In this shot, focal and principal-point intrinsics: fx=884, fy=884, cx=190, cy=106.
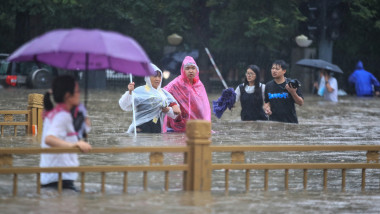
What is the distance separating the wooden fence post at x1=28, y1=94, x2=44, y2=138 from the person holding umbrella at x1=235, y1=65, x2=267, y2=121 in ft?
13.5

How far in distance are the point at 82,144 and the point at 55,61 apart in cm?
100

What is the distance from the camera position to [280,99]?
16844 mm

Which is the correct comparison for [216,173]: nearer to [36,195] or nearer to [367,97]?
[36,195]

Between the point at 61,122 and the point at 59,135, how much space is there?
0.20 m

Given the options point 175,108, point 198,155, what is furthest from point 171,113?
point 198,155

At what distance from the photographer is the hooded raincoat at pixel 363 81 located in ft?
130

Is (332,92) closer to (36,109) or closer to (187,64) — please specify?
(187,64)

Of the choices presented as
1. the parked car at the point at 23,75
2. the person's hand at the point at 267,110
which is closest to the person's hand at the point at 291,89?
the person's hand at the point at 267,110

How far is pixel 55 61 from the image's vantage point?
356 inches

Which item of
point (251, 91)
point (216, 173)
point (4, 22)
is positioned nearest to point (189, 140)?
point (216, 173)

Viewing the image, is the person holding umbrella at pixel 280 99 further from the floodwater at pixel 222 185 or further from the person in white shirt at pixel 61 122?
the person in white shirt at pixel 61 122

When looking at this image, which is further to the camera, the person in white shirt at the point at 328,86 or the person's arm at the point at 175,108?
the person in white shirt at the point at 328,86

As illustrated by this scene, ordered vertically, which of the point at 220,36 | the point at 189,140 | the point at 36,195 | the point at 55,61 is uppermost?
the point at 220,36

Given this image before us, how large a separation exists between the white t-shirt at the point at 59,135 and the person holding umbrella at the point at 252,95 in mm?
8714
